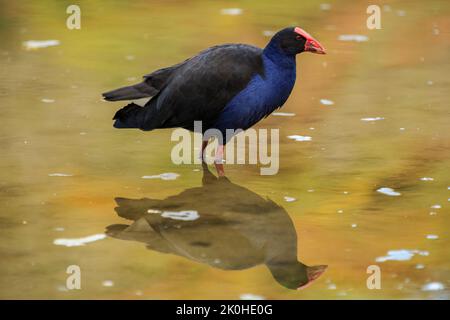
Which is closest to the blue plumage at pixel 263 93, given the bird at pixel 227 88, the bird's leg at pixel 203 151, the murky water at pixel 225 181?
the bird at pixel 227 88

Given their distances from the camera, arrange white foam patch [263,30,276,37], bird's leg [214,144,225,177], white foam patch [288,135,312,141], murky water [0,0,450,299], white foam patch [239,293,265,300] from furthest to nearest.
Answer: white foam patch [263,30,276,37] < white foam patch [288,135,312,141] < bird's leg [214,144,225,177] < murky water [0,0,450,299] < white foam patch [239,293,265,300]

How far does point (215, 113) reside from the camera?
8.21 m

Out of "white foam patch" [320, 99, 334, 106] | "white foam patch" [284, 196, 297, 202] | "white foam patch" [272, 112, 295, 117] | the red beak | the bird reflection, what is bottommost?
the bird reflection

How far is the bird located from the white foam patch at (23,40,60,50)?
3.88 meters

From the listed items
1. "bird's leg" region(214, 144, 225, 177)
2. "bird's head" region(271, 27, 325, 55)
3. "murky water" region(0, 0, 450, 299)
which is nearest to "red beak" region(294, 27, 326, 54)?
"bird's head" region(271, 27, 325, 55)

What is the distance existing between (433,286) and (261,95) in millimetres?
2505

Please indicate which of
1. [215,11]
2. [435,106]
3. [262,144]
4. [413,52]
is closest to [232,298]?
[262,144]

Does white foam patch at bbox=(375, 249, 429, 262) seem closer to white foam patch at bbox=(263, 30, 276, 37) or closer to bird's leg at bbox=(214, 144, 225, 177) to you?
bird's leg at bbox=(214, 144, 225, 177)

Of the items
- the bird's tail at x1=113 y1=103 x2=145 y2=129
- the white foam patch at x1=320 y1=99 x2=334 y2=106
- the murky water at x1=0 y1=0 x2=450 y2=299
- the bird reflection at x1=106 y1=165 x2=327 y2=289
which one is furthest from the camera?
the white foam patch at x1=320 y1=99 x2=334 y2=106

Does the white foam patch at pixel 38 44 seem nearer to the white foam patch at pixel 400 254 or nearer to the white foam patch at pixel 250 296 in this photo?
the white foam patch at pixel 400 254

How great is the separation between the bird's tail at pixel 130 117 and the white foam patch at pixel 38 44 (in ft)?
12.3

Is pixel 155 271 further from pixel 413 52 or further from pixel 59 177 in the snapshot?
pixel 413 52

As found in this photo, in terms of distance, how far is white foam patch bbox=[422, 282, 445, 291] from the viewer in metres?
6.21

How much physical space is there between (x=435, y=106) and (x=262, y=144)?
7.10ft
